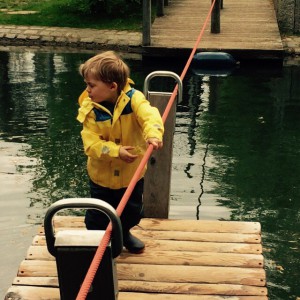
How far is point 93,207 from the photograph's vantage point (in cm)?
293

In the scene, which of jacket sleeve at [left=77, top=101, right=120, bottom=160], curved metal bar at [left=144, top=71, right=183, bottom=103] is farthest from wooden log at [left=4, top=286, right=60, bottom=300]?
curved metal bar at [left=144, top=71, right=183, bottom=103]

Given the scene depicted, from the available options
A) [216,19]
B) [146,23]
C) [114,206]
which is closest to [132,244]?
[114,206]

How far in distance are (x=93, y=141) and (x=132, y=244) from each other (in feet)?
2.51

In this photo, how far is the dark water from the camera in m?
6.82

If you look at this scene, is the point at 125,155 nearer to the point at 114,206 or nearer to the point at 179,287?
the point at 114,206

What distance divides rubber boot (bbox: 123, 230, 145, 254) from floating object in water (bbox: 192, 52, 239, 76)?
890 cm

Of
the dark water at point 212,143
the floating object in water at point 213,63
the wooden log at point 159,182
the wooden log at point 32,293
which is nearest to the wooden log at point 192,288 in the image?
the wooden log at point 32,293

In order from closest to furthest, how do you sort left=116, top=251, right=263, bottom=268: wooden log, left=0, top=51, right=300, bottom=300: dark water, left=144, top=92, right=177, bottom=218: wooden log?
left=116, top=251, right=263, bottom=268: wooden log → left=144, top=92, right=177, bottom=218: wooden log → left=0, top=51, right=300, bottom=300: dark water

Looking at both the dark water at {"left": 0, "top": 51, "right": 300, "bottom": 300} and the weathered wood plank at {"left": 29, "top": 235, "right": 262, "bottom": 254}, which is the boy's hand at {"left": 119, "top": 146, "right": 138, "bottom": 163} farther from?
the dark water at {"left": 0, "top": 51, "right": 300, "bottom": 300}

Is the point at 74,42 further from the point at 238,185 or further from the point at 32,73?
the point at 238,185

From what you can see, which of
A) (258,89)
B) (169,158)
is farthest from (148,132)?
(258,89)

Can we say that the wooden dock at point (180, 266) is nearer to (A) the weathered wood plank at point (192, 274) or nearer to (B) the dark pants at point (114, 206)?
(A) the weathered wood plank at point (192, 274)

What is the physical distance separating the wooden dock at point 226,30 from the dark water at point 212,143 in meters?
0.34

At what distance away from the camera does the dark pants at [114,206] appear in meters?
4.28
